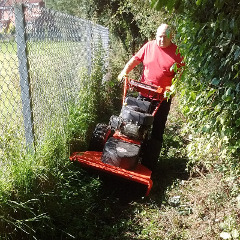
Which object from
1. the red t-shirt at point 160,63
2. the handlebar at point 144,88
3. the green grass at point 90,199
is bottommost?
the green grass at point 90,199

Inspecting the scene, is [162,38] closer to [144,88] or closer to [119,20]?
[144,88]

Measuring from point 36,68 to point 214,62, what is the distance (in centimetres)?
186

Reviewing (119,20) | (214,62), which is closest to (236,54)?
(214,62)

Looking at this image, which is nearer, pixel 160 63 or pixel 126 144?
pixel 126 144

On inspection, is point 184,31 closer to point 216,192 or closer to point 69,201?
point 216,192

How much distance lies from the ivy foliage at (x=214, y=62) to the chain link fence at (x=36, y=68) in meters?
1.45

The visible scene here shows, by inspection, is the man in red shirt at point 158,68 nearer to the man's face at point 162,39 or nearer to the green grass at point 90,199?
the man's face at point 162,39

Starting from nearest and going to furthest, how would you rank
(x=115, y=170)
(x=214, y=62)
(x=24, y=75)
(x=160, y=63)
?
(x=214, y=62) → (x=24, y=75) → (x=115, y=170) → (x=160, y=63)

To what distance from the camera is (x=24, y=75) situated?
10.0ft

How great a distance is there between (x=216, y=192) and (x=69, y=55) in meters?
2.94

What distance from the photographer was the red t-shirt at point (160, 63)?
15.5ft

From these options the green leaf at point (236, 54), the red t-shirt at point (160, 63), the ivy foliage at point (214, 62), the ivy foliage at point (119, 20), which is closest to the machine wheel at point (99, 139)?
the red t-shirt at point (160, 63)

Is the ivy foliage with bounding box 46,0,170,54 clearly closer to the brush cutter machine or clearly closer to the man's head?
the man's head

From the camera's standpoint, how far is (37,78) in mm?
3480
